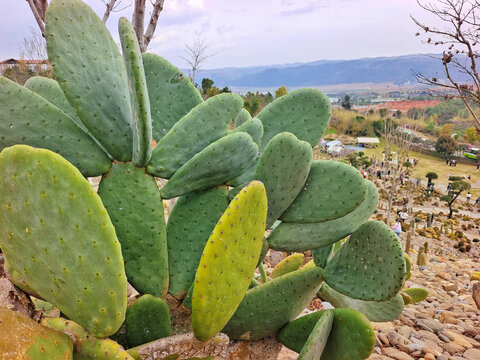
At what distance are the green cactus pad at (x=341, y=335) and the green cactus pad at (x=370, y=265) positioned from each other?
0.10m

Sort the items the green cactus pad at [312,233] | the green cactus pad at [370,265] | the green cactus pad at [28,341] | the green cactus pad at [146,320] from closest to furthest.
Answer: the green cactus pad at [28,341] → the green cactus pad at [146,320] → the green cactus pad at [370,265] → the green cactus pad at [312,233]

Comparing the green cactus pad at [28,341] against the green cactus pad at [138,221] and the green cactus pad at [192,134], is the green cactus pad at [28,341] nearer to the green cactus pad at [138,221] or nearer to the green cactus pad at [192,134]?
the green cactus pad at [138,221]

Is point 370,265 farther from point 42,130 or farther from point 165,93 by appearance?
point 42,130

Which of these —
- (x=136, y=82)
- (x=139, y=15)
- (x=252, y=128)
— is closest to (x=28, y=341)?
(x=136, y=82)

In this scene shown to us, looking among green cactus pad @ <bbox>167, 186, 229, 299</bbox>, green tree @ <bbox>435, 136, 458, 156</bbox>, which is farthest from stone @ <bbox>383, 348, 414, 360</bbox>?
green tree @ <bbox>435, 136, 458, 156</bbox>

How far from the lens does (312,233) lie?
4.88 ft

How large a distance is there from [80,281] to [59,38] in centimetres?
72

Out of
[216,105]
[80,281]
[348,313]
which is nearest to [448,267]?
[348,313]

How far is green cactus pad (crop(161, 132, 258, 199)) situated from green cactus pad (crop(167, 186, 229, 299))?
0.20 feet

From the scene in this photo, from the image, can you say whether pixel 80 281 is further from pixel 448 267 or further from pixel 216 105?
pixel 448 267

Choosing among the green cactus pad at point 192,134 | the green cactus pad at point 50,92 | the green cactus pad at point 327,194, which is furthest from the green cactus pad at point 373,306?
the green cactus pad at point 50,92

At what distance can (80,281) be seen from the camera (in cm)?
91

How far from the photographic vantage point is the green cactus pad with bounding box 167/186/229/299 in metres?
1.35

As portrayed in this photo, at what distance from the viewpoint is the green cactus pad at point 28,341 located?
79 centimetres
